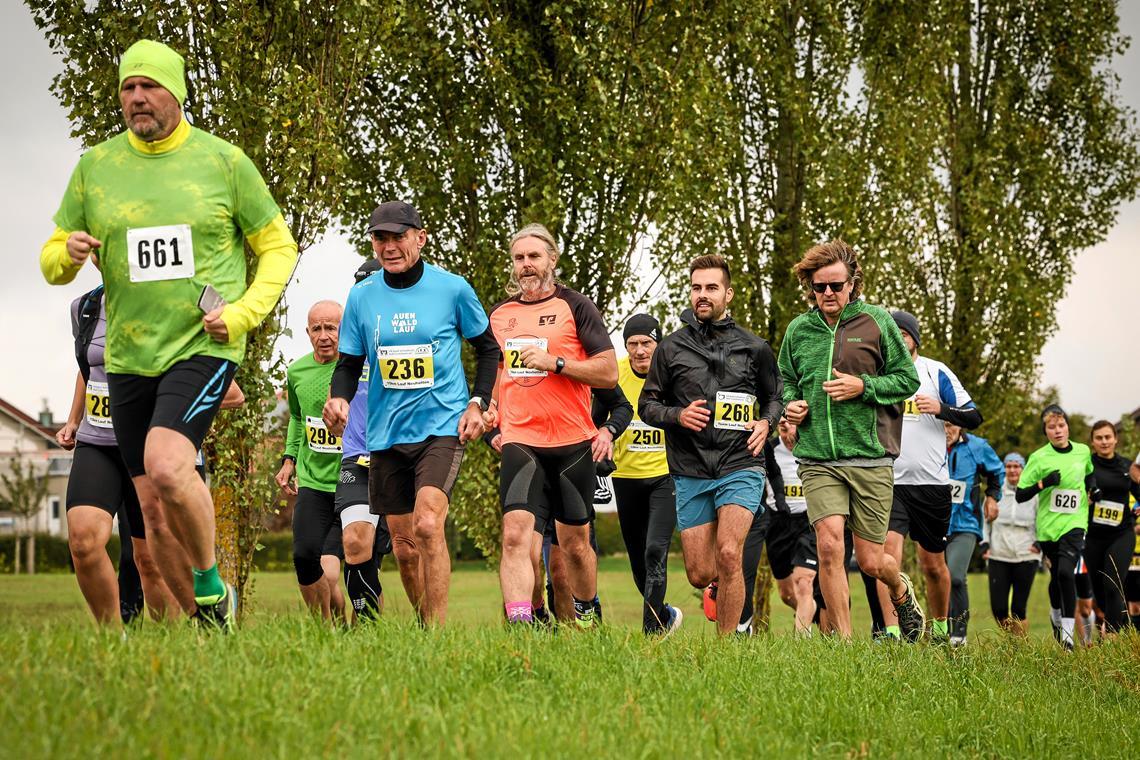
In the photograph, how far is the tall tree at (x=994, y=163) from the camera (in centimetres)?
2150

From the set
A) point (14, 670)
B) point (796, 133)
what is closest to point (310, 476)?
point (14, 670)

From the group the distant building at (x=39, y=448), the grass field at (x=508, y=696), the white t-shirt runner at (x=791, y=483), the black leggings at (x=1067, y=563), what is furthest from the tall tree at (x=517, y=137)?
the distant building at (x=39, y=448)

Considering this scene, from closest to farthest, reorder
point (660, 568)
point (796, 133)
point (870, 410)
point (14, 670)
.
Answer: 1. point (14, 670)
2. point (870, 410)
3. point (660, 568)
4. point (796, 133)

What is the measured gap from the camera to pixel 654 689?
5.70 m

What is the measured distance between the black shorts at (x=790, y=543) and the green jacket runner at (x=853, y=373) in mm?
3975

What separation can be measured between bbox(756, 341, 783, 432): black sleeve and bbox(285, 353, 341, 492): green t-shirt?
126 inches

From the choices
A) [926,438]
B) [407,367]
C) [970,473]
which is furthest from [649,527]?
[970,473]

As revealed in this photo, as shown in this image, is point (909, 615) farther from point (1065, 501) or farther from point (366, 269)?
point (1065, 501)

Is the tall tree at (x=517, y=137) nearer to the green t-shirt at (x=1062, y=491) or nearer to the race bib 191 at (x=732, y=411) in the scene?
the green t-shirt at (x=1062, y=491)

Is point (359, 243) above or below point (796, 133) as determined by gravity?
below

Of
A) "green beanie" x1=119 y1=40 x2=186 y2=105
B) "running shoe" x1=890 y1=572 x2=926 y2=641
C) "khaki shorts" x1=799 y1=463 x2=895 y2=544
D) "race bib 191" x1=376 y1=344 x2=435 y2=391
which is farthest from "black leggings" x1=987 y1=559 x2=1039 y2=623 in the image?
"green beanie" x1=119 y1=40 x2=186 y2=105

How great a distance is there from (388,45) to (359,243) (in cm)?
273

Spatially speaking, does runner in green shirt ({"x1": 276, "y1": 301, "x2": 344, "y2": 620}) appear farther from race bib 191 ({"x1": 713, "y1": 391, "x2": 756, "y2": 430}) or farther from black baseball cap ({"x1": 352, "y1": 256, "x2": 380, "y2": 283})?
race bib 191 ({"x1": 713, "y1": 391, "x2": 756, "y2": 430})

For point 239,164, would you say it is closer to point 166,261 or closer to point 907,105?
point 166,261
